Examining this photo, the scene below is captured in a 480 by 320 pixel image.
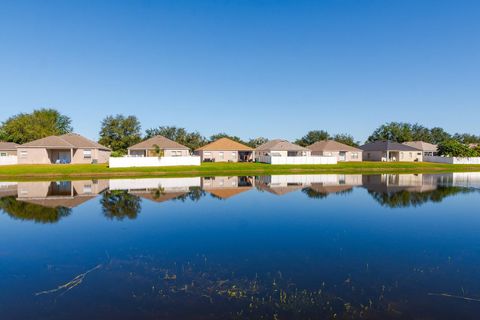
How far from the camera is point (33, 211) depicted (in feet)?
61.8

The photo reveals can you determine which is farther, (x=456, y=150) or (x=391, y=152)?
(x=391, y=152)

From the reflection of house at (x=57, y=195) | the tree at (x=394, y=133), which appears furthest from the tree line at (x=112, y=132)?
the reflection of house at (x=57, y=195)

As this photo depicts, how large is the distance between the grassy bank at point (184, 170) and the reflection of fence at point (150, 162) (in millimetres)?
1623

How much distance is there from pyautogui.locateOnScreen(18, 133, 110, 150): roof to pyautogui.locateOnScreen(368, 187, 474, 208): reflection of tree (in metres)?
45.2

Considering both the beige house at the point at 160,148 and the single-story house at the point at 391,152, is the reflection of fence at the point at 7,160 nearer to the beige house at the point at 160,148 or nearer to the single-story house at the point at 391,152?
the beige house at the point at 160,148

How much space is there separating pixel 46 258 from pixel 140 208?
895cm

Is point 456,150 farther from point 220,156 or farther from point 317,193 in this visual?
point 317,193

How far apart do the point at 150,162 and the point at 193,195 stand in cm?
2381

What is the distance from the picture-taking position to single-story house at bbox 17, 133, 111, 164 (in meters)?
49.9

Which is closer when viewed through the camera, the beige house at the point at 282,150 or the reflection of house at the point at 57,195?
the reflection of house at the point at 57,195

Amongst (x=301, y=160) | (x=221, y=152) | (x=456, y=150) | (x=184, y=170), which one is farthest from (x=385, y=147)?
(x=184, y=170)

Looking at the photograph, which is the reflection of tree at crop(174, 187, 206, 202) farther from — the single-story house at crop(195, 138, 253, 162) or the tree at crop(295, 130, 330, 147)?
the tree at crop(295, 130, 330, 147)

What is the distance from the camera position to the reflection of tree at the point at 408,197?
70.8ft

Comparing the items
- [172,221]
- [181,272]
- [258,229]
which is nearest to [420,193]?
[258,229]
